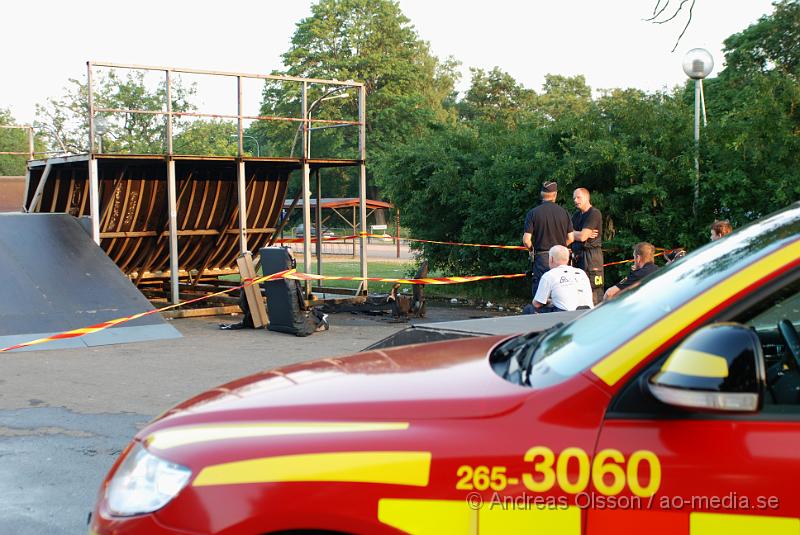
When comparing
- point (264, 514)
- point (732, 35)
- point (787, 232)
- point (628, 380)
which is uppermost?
point (732, 35)

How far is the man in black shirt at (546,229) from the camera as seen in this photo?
11.1 metres

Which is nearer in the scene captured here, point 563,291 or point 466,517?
point 466,517

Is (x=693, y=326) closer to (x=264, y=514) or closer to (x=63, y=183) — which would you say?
(x=264, y=514)

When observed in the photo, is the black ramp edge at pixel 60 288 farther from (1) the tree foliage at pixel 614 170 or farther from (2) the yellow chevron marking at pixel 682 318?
(2) the yellow chevron marking at pixel 682 318

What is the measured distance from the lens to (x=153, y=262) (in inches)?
626

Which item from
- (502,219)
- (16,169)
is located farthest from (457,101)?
(502,219)

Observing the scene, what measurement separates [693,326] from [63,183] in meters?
14.0

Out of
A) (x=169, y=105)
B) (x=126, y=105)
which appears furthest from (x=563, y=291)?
(x=126, y=105)

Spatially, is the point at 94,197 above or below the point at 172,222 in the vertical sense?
above

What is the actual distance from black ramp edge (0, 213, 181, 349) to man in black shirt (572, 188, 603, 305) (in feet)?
16.9

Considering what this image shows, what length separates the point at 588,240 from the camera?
11.2 meters

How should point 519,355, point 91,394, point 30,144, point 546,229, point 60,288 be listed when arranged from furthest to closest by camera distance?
point 30,144 → point 60,288 → point 546,229 → point 91,394 → point 519,355

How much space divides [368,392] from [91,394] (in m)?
5.96

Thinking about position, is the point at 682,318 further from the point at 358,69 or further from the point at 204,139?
the point at 358,69
